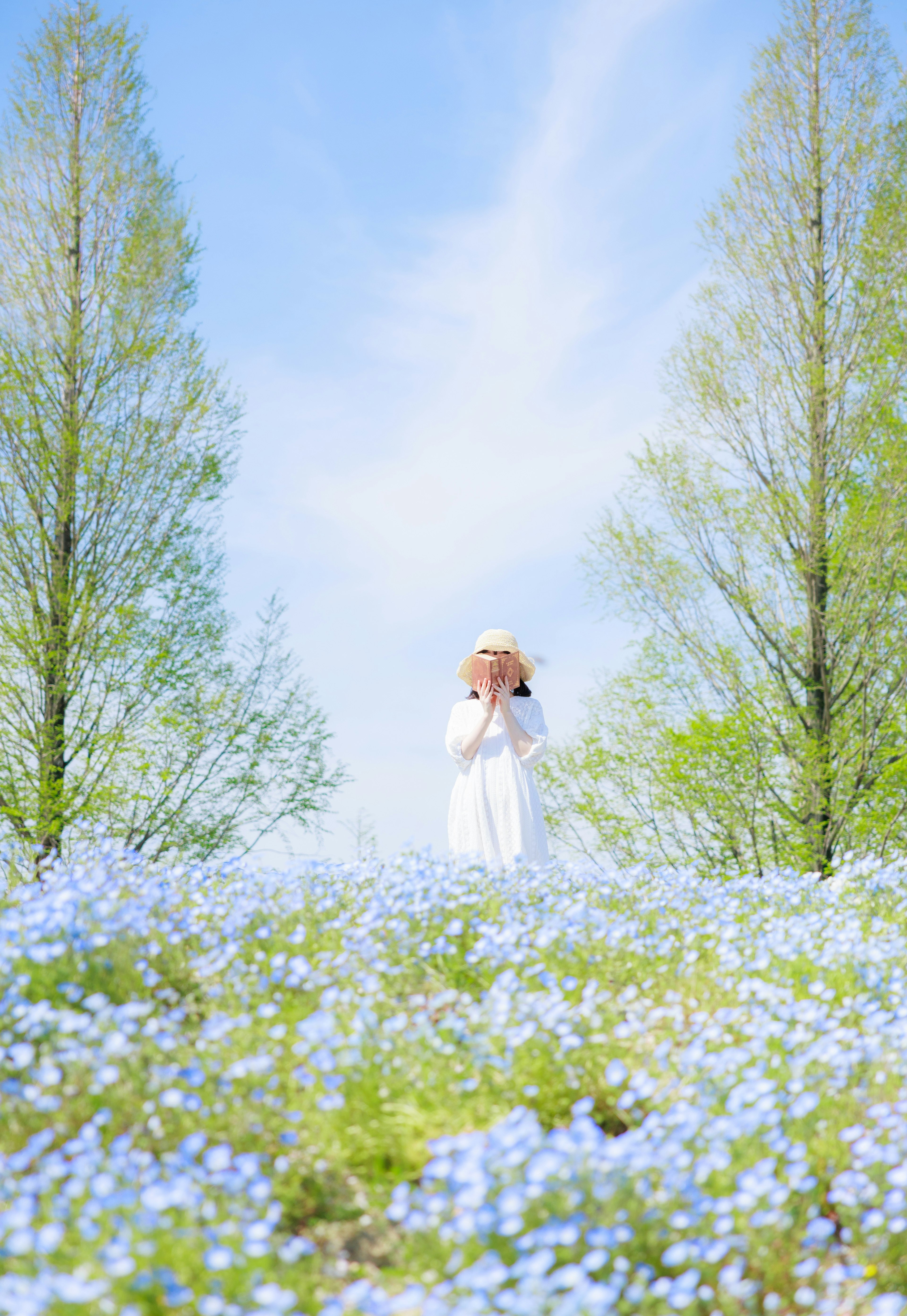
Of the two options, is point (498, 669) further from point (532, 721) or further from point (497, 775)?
point (497, 775)

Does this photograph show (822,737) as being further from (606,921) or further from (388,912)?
(388,912)

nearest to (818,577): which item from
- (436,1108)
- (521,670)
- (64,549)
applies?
(521,670)

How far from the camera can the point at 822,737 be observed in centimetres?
1012

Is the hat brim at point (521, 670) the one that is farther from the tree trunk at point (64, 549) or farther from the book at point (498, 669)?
the tree trunk at point (64, 549)

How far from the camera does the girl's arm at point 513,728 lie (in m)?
6.49

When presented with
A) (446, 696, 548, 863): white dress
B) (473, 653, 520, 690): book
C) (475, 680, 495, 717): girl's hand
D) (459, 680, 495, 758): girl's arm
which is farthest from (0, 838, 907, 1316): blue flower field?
(473, 653, 520, 690): book

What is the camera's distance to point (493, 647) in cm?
669

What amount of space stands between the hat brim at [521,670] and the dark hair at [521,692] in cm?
5

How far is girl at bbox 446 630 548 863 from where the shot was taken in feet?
21.0

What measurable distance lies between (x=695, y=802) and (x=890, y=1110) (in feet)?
25.7

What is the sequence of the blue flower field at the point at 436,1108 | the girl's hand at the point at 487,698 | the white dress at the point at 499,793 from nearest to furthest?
the blue flower field at the point at 436,1108 → the white dress at the point at 499,793 → the girl's hand at the point at 487,698

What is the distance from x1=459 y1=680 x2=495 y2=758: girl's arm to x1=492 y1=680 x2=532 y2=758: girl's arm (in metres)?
0.03

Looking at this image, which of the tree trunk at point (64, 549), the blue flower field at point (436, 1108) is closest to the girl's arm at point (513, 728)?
the blue flower field at point (436, 1108)

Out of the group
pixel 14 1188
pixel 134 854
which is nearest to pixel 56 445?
pixel 134 854
